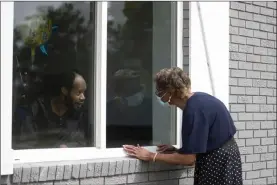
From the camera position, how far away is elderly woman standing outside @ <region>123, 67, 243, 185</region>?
3137 mm

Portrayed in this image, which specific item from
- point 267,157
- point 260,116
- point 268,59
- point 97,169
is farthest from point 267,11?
point 97,169

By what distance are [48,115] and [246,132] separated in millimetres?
1900

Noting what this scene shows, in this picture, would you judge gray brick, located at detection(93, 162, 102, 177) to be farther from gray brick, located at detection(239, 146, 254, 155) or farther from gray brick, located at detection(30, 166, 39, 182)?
gray brick, located at detection(239, 146, 254, 155)

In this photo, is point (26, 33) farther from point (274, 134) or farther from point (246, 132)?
point (274, 134)

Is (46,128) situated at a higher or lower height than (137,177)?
higher

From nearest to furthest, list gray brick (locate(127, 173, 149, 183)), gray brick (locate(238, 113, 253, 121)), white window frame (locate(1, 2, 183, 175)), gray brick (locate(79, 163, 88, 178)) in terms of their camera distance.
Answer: white window frame (locate(1, 2, 183, 175)) < gray brick (locate(79, 163, 88, 178)) < gray brick (locate(127, 173, 149, 183)) < gray brick (locate(238, 113, 253, 121))

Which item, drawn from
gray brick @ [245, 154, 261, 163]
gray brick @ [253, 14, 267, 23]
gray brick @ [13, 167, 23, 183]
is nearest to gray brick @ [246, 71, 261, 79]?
gray brick @ [253, 14, 267, 23]

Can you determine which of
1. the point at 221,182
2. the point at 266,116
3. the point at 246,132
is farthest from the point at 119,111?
the point at 266,116

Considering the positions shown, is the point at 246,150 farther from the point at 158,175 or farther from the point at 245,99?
the point at 158,175

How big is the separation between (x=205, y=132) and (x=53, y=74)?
115 cm

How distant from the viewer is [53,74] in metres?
3.34

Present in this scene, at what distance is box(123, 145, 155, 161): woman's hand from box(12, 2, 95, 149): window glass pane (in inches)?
11.2

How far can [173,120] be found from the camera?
392 centimetres

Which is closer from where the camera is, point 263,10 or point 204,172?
point 204,172
